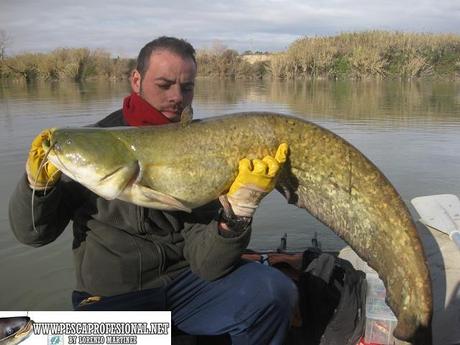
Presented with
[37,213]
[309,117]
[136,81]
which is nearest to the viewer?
[37,213]

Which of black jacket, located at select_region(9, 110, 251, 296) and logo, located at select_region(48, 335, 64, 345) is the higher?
black jacket, located at select_region(9, 110, 251, 296)

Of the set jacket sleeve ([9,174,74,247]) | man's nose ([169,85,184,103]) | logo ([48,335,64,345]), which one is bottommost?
logo ([48,335,64,345])

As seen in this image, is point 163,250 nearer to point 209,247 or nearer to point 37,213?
point 209,247

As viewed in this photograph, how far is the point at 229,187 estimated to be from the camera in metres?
2.35

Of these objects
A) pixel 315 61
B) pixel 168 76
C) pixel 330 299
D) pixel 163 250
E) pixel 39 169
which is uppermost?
pixel 315 61

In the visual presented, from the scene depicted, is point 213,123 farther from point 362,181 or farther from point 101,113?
point 101,113

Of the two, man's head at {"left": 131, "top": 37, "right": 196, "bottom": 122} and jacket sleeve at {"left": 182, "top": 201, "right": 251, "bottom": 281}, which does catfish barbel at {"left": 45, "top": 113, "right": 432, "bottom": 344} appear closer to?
jacket sleeve at {"left": 182, "top": 201, "right": 251, "bottom": 281}

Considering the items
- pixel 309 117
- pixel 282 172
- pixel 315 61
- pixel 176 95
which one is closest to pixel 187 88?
pixel 176 95

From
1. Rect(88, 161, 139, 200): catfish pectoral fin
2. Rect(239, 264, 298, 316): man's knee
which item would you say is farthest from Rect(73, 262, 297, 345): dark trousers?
Rect(88, 161, 139, 200): catfish pectoral fin

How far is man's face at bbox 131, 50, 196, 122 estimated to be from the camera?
2.82m

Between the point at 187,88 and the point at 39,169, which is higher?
the point at 187,88

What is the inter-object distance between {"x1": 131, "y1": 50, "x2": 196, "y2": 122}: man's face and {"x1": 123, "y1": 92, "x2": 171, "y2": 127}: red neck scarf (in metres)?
0.07

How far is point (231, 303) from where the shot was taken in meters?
2.72

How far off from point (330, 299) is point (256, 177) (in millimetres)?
1425
